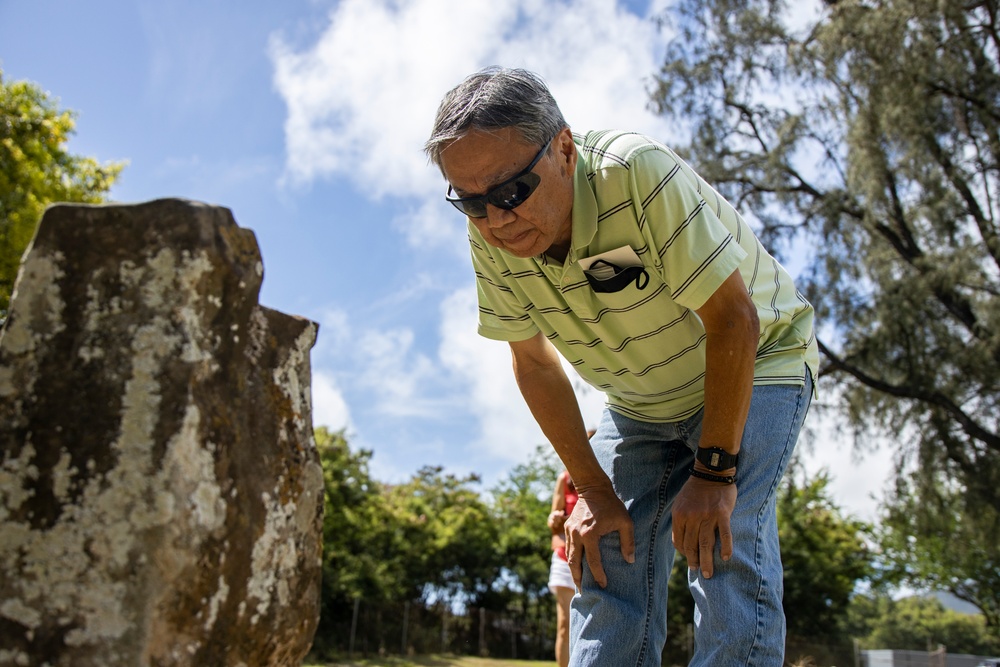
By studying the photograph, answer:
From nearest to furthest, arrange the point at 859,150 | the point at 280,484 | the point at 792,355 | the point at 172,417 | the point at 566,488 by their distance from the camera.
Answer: the point at 172,417
the point at 280,484
the point at 792,355
the point at 566,488
the point at 859,150

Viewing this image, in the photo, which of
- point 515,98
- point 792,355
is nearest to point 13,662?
point 515,98

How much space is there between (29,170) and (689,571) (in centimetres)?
1584

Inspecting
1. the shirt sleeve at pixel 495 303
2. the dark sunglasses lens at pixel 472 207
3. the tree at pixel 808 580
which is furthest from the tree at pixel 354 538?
→ the dark sunglasses lens at pixel 472 207

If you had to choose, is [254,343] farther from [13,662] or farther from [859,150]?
[859,150]

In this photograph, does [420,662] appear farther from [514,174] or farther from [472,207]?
[514,174]

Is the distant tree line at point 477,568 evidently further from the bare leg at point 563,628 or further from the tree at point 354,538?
the bare leg at point 563,628

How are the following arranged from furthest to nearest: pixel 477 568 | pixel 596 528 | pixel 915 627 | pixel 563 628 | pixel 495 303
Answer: pixel 915 627
pixel 477 568
pixel 563 628
pixel 495 303
pixel 596 528

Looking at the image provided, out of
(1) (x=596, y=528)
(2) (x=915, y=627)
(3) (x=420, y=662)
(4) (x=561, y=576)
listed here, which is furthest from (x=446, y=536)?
(2) (x=915, y=627)

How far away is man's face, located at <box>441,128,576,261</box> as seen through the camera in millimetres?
2195

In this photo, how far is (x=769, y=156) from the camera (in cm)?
1398

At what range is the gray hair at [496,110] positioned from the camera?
7.15ft

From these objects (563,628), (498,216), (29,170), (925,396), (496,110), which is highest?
(29,170)

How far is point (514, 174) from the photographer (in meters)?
2.21

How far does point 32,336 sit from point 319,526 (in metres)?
0.76
